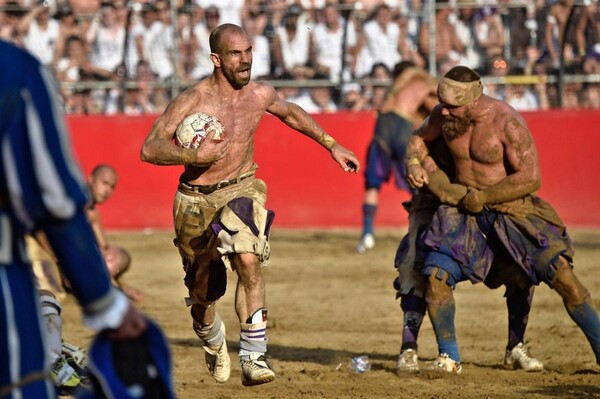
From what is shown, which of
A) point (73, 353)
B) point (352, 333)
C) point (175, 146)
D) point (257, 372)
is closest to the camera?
point (73, 353)

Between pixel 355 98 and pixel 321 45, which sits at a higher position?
pixel 321 45

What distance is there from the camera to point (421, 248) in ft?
25.2

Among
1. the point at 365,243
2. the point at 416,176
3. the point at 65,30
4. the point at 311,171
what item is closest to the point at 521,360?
the point at 416,176

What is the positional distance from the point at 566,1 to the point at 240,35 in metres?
9.91

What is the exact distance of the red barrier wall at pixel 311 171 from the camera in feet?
53.4

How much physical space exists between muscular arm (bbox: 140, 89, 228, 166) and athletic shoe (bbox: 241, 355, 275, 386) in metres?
1.16

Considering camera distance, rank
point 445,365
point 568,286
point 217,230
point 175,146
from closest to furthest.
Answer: point 175,146, point 217,230, point 568,286, point 445,365

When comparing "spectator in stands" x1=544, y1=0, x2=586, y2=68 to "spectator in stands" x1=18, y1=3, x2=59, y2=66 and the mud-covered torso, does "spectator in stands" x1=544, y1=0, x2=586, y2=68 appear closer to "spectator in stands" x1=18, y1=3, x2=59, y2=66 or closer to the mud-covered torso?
"spectator in stands" x1=18, y1=3, x2=59, y2=66

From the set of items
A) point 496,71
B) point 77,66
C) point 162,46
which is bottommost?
point 496,71

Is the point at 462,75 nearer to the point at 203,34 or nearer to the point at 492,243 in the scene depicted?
the point at 492,243

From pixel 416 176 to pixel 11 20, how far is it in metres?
11.0

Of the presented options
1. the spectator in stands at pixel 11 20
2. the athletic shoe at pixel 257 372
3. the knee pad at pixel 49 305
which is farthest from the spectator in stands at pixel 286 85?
the knee pad at pixel 49 305

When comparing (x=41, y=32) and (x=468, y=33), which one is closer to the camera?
(x=468, y=33)

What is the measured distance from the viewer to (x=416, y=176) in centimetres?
760
